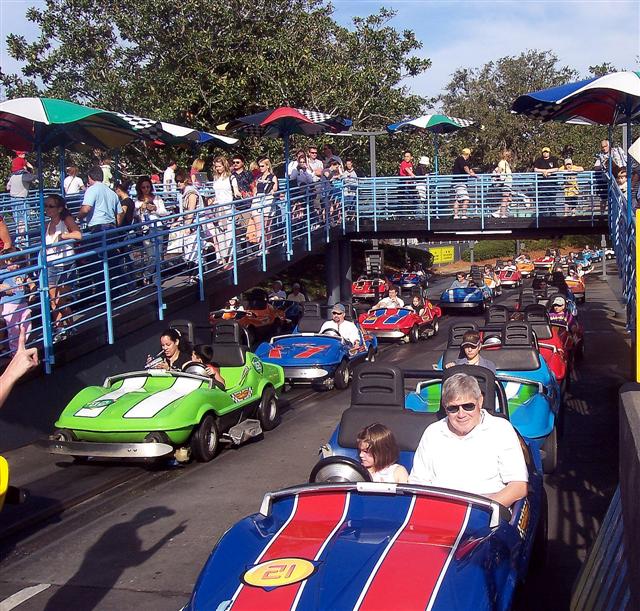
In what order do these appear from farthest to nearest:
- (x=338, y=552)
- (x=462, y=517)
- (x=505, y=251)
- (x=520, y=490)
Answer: (x=505, y=251)
(x=520, y=490)
(x=462, y=517)
(x=338, y=552)

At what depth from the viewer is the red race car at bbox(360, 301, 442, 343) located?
1919cm

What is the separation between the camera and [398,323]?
1928cm

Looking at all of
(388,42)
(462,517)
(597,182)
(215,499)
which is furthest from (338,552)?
(388,42)

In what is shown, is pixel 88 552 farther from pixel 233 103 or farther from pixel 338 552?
pixel 233 103

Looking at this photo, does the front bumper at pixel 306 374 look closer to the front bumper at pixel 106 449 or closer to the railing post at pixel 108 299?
the railing post at pixel 108 299

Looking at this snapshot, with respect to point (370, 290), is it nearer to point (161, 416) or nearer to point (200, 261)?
point (200, 261)

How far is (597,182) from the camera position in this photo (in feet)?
71.5

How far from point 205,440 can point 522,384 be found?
11.1ft

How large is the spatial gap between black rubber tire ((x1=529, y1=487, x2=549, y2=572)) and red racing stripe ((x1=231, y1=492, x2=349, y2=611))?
154 cm

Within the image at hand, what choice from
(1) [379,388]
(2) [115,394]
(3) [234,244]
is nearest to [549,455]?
(1) [379,388]

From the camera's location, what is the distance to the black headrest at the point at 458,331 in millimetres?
10547

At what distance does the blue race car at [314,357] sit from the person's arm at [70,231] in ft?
12.1

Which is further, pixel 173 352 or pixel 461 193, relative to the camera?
pixel 461 193

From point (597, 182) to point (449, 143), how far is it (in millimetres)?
29391
